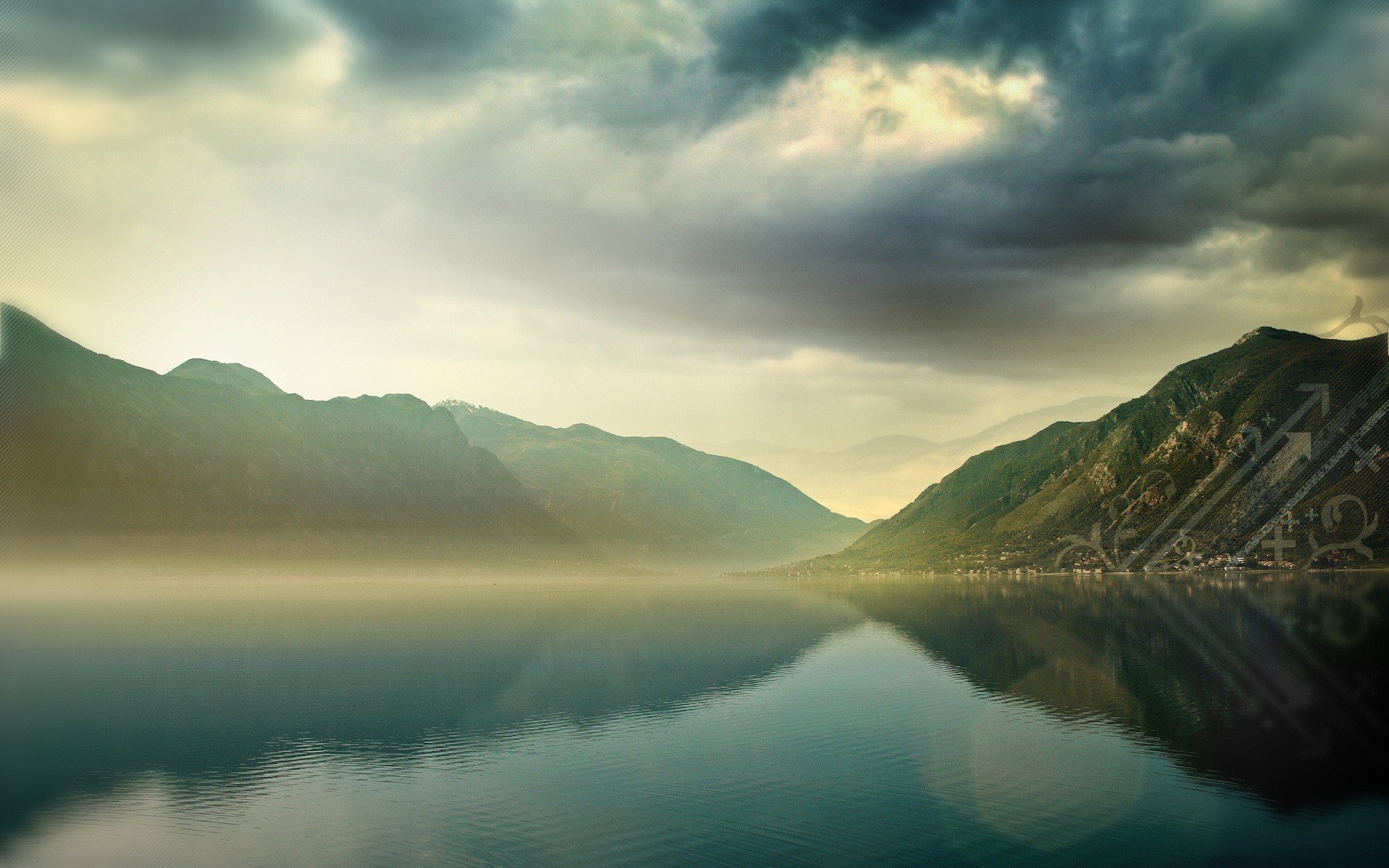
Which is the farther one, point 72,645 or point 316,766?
point 72,645

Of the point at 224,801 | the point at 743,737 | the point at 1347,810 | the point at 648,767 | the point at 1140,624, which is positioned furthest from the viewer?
the point at 1140,624

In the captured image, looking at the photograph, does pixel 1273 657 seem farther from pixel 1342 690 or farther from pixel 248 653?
pixel 248 653

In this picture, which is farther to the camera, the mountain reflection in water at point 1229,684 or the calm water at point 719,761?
the mountain reflection in water at point 1229,684

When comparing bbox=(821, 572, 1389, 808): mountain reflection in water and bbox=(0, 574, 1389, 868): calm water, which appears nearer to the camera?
bbox=(0, 574, 1389, 868): calm water

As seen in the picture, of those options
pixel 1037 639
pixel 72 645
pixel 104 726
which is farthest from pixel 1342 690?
pixel 72 645

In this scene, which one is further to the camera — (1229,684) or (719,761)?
(1229,684)

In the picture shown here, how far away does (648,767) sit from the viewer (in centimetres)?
7031

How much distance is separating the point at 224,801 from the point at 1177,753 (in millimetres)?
76748

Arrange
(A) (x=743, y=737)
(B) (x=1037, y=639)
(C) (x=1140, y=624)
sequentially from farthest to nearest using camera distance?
1. (C) (x=1140, y=624)
2. (B) (x=1037, y=639)
3. (A) (x=743, y=737)

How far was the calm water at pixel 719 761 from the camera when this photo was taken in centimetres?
5075

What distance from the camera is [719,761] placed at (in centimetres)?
7194

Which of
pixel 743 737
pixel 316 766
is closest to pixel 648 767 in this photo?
pixel 743 737

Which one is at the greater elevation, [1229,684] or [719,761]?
[1229,684]

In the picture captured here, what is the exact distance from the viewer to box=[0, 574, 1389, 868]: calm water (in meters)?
50.8
